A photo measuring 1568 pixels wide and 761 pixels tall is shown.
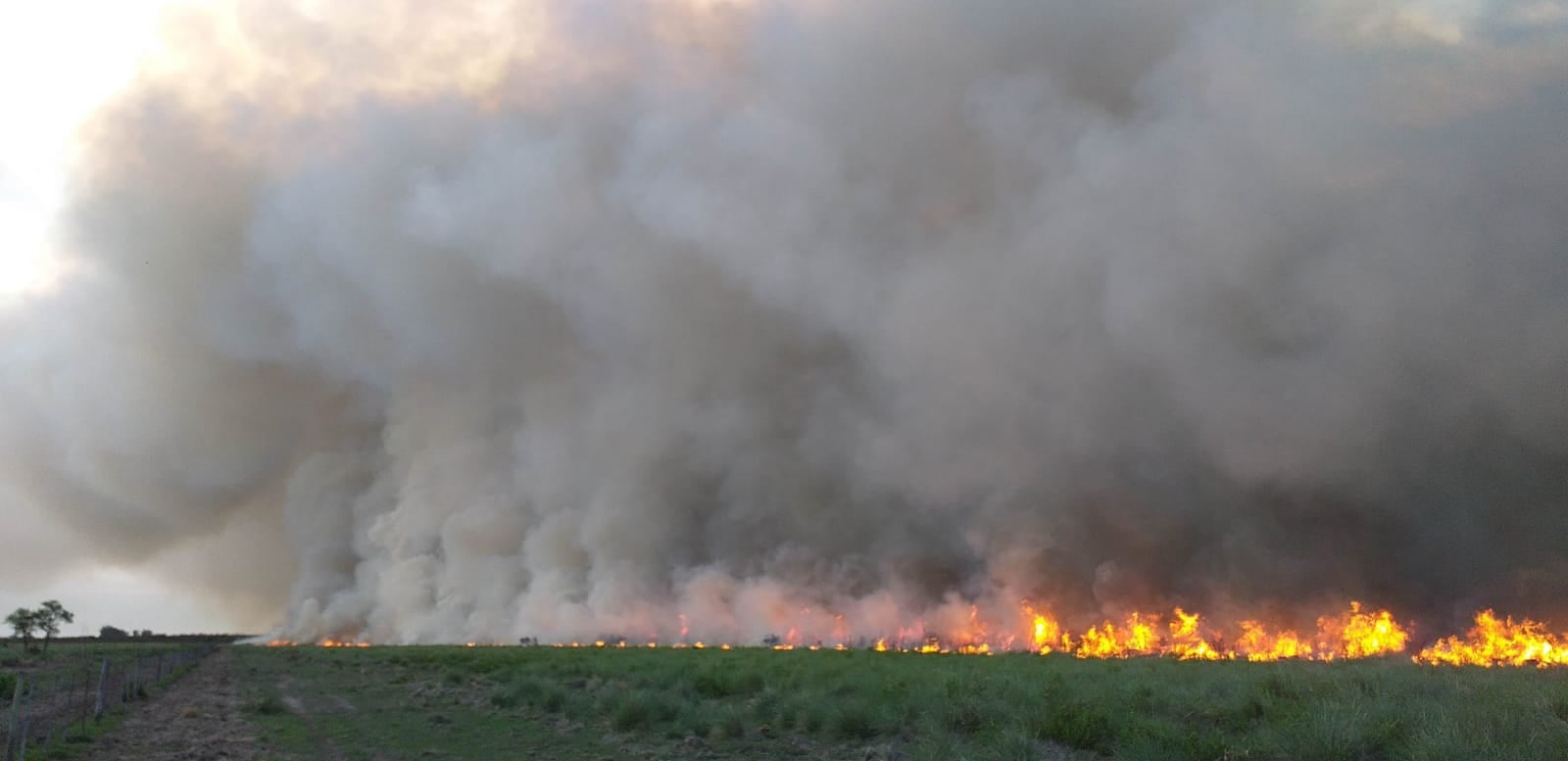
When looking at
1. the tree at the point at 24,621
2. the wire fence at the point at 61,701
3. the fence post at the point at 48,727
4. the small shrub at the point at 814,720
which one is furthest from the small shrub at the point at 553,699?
the tree at the point at 24,621

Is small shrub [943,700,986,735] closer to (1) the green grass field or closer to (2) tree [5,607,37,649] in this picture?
(1) the green grass field

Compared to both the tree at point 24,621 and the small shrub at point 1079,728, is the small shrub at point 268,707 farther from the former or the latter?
the tree at point 24,621

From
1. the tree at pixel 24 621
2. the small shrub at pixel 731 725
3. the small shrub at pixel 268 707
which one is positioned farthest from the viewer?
the tree at pixel 24 621

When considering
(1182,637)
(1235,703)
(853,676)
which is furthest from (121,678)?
(1182,637)

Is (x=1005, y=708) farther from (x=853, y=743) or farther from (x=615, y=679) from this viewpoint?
(x=615, y=679)

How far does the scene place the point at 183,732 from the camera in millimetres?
25969

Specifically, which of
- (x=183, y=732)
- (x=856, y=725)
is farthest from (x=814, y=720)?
(x=183, y=732)

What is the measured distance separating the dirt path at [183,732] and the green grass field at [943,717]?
974 millimetres

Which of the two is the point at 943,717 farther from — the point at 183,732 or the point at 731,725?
the point at 183,732

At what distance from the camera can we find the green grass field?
1545 centimetres

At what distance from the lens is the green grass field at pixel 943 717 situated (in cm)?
1545

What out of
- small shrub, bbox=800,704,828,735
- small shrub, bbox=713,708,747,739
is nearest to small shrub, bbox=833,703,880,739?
small shrub, bbox=800,704,828,735

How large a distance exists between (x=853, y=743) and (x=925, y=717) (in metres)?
1.57

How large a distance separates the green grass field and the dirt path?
0.97 m
